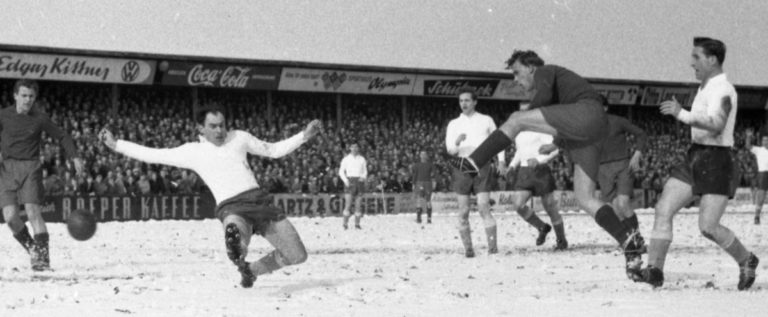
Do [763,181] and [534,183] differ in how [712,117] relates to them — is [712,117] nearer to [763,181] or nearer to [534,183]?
[534,183]

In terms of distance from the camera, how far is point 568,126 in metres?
8.23

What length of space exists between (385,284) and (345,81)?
3528 cm

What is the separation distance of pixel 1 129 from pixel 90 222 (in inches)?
63.1

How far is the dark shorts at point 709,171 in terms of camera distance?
815 cm

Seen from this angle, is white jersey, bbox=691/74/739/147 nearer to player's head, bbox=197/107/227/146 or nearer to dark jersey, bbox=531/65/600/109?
dark jersey, bbox=531/65/600/109

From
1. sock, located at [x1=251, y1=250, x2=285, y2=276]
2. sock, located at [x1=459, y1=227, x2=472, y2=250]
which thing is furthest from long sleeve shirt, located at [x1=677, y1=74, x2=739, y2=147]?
sock, located at [x1=459, y1=227, x2=472, y2=250]

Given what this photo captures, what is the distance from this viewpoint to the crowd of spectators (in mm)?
30375

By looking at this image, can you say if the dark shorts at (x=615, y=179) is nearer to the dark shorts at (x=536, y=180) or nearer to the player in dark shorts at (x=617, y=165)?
the player in dark shorts at (x=617, y=165)

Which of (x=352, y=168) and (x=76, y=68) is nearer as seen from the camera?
(x=352, y=168)

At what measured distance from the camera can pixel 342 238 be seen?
59.2 ft

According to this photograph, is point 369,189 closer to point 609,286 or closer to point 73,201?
point 73,201

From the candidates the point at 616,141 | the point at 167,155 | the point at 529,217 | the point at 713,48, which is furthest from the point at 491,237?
the point at 713,48

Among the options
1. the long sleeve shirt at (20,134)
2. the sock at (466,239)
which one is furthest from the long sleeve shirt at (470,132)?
the long sleeve shirt at (20,134)

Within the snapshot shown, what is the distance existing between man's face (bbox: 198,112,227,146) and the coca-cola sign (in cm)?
3022
